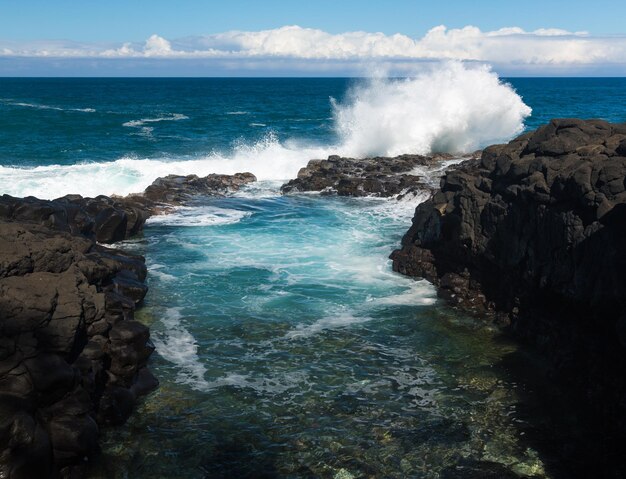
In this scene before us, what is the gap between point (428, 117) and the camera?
49031 mm

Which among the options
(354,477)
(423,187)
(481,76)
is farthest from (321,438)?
(481,76)

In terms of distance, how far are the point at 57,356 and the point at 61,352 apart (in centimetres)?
34

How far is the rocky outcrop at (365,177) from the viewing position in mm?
32906

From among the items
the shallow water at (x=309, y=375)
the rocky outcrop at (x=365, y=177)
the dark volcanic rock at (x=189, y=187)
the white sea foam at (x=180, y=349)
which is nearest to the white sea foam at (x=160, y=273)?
the shallow water at (x=309, y=375)

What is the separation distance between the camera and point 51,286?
496 inches

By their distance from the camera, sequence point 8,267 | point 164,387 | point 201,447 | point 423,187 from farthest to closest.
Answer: point 423,187 → point 164,387 → point 8,267 → point 201,447

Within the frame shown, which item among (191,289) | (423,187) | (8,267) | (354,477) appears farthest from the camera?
(423,187)

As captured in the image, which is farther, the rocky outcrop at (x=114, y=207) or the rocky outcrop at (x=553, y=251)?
the rocky outcrop at (x=114, y=207)

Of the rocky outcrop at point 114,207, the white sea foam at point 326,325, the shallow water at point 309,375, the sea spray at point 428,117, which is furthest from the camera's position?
the sea spray at point 428,117

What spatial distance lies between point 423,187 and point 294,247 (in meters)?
10.1

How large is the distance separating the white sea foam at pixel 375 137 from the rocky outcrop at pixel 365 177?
4.34 meters

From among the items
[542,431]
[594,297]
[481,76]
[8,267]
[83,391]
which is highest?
[481,76]

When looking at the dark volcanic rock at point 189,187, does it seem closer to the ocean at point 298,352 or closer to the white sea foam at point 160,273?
the ocean at point 298,352

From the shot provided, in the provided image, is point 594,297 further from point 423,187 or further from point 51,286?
point 423,187
